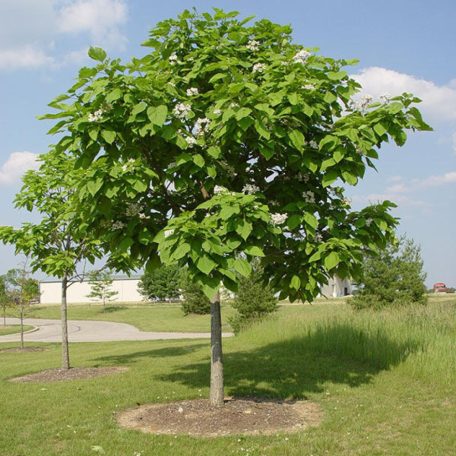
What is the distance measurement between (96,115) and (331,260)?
3.18 m

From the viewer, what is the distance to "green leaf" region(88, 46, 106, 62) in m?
5.94

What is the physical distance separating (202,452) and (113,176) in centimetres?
328

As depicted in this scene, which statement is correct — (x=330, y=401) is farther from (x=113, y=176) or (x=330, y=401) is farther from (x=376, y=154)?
(x=113, y=176)

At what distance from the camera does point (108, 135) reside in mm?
6004

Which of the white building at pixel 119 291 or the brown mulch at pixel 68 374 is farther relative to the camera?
the white building at pixel 119 291

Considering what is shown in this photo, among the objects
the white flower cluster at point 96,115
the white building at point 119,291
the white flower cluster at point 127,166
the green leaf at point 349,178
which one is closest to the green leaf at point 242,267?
the green leaf at point 349,178

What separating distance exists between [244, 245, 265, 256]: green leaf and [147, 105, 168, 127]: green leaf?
1.69m

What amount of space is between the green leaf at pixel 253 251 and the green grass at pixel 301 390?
87.9 inches

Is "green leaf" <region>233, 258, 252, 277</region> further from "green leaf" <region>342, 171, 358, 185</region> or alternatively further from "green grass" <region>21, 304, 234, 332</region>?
"green grass" <region>21, 304, 234, 332</region>

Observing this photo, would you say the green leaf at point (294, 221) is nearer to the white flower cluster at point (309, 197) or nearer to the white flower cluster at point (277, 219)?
the white flower cluster at point (277, 219)

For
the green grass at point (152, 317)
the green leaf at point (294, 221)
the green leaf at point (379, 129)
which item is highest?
the green leaf at point (379, 129)

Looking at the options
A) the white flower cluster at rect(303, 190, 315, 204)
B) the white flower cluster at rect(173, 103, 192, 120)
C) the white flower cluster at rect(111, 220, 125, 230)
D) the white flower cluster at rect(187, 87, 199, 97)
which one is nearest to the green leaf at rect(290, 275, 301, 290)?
the white flower cluster at rect(303, 190, 315, 204)

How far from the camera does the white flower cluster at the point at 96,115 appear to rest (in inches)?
235

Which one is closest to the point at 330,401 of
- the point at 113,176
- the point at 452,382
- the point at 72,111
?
the point at 452,382
